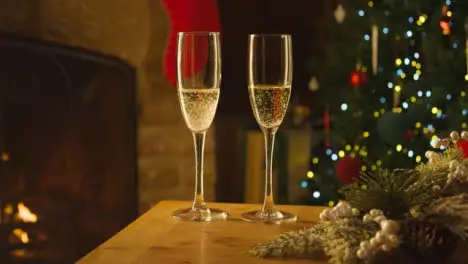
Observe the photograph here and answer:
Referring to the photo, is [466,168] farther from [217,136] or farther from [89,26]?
[217,136]

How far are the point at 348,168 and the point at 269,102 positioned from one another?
1.45 m

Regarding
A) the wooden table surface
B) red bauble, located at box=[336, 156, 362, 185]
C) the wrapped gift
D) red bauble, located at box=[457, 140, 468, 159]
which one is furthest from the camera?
the wrapped gift

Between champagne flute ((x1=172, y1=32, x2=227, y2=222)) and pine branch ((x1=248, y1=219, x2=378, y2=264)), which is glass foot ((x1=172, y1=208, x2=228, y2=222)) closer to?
champagne flute ((x1=172, y1=32, x2=227, y2=222))

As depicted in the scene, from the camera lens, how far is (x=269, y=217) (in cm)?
115

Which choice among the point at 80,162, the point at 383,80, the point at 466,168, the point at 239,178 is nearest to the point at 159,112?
the point at 80,162

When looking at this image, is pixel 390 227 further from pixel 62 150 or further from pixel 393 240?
pixel 62 150

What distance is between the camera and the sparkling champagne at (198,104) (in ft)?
3.65

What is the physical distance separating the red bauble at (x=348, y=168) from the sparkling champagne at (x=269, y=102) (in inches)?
55.0

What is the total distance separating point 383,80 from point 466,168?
174 centimetres

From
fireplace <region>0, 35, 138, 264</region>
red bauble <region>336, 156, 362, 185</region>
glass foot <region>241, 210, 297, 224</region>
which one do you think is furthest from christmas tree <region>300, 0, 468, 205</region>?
glass foot <region>241, 210, 297, 224</region>

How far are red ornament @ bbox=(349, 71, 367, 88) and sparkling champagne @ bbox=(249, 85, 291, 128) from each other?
163cm

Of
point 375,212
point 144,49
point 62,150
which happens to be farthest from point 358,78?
point 375,212

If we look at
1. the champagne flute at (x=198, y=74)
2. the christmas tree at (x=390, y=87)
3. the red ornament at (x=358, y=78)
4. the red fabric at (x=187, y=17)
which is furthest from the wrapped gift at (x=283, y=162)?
the champagne flute at (x=198, y=74)

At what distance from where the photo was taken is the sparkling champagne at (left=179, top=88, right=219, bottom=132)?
3.65 ft
